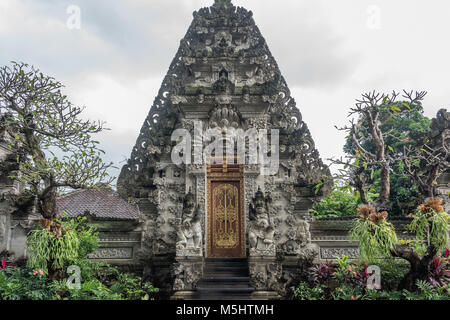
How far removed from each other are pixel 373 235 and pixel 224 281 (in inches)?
145

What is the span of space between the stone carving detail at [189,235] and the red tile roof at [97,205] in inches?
441

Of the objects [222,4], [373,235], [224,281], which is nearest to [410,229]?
→ [373,235]

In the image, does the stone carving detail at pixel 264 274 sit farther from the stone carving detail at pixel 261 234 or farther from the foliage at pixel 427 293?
the foliage at pixel 427 293

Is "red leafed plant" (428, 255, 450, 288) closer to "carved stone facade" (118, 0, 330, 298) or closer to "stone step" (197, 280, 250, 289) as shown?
"carved stone facade" (118, 0, 330, 298)

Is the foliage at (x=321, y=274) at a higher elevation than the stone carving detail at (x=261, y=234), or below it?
below

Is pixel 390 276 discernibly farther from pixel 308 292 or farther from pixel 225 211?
pixel 225 211

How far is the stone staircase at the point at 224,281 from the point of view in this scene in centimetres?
804

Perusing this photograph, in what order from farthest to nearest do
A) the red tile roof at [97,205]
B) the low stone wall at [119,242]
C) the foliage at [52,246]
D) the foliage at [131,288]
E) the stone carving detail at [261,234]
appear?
1. the red tile roof at [97,205]
2. the low stone wall at [119,242]
3. the stone carving detail at [261,234]
4. the foliage at [131,288]
5. the foliage at [52,246]

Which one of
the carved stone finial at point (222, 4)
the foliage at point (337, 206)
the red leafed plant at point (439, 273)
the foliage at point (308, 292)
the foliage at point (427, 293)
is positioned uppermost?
the carved stone finial at point (222, 4)

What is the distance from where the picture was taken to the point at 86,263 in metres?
7.55

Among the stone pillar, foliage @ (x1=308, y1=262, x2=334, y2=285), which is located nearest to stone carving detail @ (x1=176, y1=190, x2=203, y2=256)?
the stone pillar

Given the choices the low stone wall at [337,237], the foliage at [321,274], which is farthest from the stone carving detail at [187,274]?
the low stone wall at [337,237]
